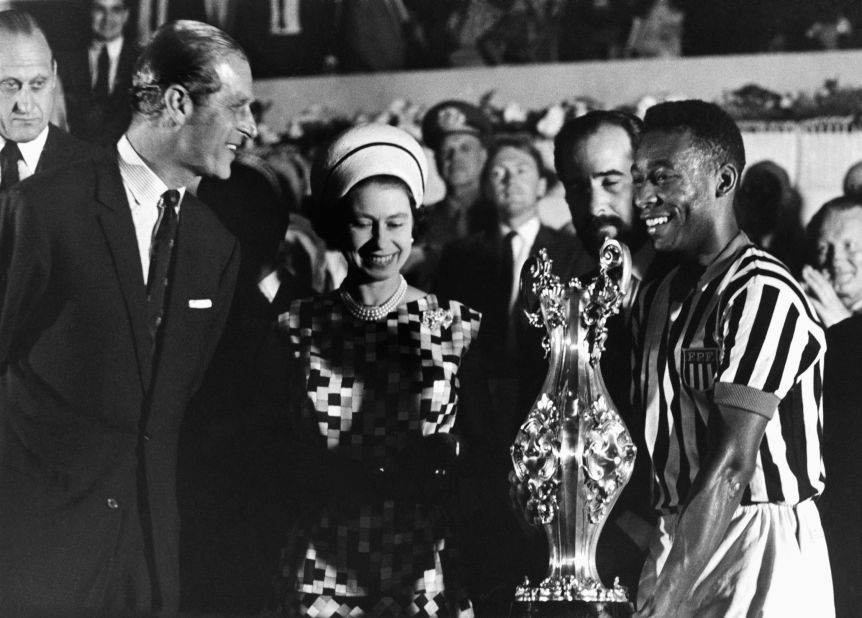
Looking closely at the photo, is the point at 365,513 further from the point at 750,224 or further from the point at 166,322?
the point at 750,224

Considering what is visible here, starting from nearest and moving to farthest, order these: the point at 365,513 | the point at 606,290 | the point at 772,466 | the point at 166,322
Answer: the point at 606,290, the point at 772,466, the point at 365,513, the point at 166,322

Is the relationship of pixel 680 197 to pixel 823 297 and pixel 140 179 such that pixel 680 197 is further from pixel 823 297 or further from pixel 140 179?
pixel 140 179

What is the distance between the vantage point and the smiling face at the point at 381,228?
3588mm

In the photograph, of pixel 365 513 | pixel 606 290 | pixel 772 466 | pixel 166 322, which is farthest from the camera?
pixel 166 322

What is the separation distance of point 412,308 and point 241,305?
461 millimetres

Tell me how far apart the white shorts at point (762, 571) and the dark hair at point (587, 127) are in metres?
0.98

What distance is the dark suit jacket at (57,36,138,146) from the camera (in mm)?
3844

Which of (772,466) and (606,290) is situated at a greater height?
(606,290)

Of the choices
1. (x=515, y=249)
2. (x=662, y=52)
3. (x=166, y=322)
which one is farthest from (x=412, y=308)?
(x=662, y=52)

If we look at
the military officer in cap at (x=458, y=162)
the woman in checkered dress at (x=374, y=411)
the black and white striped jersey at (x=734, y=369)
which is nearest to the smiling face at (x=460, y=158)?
the military officer in cap at (x=458, y=162)

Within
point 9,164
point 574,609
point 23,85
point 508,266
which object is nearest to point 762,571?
point 574,609

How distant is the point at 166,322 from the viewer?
12.2 ft

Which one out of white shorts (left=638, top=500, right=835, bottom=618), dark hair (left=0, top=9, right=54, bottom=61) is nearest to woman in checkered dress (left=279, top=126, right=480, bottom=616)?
white shorts (left=638, top=500, right=835, bottom=618)

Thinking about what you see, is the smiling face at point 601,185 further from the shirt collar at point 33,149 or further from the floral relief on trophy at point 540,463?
the shirt collar at point 33,149
